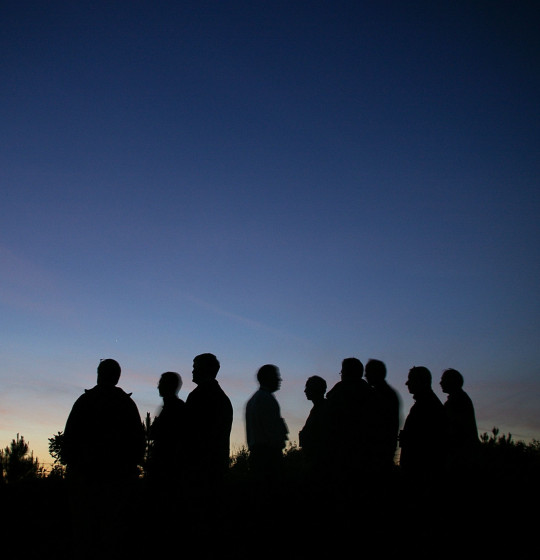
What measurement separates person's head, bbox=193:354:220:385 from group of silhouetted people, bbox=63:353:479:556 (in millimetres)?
11

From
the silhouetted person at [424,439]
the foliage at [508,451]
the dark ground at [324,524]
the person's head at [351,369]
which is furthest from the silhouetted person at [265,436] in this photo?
the foliage at [508,451]

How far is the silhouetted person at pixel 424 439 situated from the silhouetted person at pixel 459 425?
163 mm

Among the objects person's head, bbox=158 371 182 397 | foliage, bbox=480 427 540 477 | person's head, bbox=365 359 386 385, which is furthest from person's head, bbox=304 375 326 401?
foliage, bbox=480 427 540 477

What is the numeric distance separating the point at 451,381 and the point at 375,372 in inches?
37.9

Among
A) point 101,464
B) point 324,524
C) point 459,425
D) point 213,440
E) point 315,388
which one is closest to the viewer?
point 101,464

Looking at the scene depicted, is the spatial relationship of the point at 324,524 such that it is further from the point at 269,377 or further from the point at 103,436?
the point at 103,436

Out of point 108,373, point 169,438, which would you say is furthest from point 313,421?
point 108,373

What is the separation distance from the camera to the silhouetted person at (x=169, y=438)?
5047mm

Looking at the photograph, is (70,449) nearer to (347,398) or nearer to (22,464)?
(347,398)

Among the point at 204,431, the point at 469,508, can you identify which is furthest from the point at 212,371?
the point at 469,508

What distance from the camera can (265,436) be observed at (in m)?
5.95

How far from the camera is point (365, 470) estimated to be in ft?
15.2

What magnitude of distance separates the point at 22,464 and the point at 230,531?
2059cm

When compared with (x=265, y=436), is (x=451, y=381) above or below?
above
